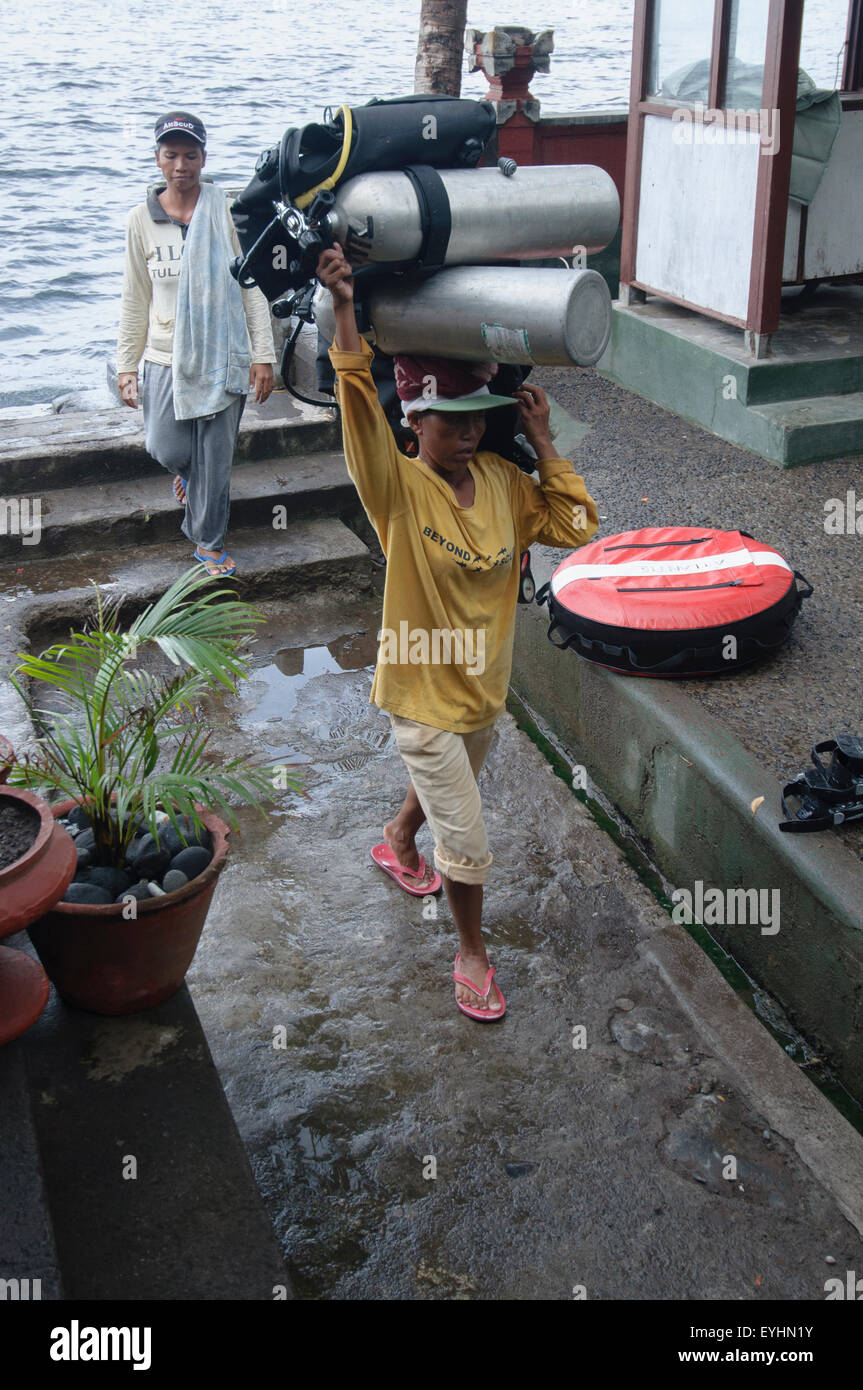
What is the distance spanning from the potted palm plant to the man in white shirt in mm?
2616

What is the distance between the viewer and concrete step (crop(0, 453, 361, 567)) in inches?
248

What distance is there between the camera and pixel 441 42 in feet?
26.6

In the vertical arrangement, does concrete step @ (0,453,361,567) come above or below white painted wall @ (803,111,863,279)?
below

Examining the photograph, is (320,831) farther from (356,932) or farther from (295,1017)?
(295,1017)

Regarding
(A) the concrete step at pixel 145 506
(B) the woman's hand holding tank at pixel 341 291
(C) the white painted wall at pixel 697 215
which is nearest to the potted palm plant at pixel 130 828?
(B) the woman's hand holding tank at pixel 341 291

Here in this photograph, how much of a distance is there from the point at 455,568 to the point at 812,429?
3.78 m

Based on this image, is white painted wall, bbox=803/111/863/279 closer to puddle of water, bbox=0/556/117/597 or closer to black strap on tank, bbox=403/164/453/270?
puddle of water, bbox=0/556/117/597

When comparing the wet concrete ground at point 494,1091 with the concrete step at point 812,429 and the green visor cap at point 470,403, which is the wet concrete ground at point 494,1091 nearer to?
the green visor cap at point 470,403

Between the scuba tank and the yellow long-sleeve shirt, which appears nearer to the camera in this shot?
the scuba tank

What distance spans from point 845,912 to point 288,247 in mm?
2175

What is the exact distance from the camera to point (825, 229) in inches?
279

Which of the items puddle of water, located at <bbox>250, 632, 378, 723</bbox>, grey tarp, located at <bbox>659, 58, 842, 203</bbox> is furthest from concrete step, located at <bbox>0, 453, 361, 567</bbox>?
grey tarp, located at <bbox>659, 58, 842, 203</bbox>

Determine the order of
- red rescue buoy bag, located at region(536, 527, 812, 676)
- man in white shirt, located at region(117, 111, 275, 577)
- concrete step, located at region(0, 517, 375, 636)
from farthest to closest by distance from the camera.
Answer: concrete step, located at region(0, 517, 375, 636)
man in white shirt, located at region(117, 111, 275, 577)
red rescue buoy bag, located at region(536, 527, 812, 676)

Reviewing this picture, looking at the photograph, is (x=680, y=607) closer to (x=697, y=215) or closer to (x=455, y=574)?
(x=455, y=574)
